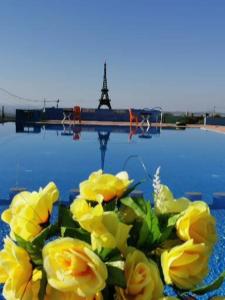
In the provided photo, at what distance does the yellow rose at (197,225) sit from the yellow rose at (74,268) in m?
0.14

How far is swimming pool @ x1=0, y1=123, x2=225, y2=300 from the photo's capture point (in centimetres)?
642

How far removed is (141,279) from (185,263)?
68 mm

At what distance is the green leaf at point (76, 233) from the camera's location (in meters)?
0.61

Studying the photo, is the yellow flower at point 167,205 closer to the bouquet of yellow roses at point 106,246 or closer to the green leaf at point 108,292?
the bouquet of yellow roses at point 106,246

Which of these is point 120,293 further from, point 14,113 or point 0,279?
point 14,113

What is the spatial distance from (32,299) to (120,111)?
21.9 meters

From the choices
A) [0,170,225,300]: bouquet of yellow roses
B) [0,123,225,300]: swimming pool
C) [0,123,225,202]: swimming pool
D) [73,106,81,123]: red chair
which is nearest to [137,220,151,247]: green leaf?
[0,170,225,300]: bouquet of yellow roses

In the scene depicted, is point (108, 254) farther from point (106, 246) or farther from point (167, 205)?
point (167, 205)

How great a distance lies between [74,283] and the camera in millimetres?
521

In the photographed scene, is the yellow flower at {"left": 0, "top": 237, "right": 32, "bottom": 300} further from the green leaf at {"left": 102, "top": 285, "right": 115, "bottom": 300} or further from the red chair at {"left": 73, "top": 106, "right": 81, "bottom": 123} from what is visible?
the red chair at {"left": 73, "top": 106, "right": 81, "bottom": 123}

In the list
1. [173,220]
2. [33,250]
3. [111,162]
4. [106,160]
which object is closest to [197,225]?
[173,220]

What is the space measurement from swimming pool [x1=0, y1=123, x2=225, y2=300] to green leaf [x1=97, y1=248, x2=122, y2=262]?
2272 millimetres

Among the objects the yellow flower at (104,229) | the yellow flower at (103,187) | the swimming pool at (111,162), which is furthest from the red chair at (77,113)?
the yellow flower at (104,229)

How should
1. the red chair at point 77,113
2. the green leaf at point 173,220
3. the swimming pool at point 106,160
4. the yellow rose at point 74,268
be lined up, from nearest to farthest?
the yellow rose at point 74,268 → the green leaf at point 173,220 → the swimming pool at point 106,160 → the red chair at point 77,113
